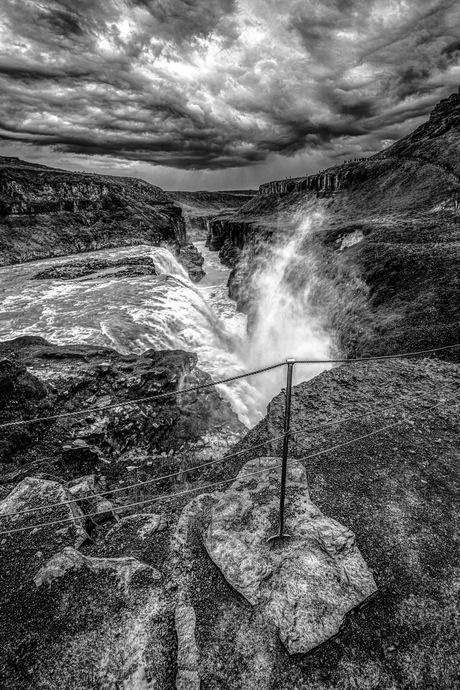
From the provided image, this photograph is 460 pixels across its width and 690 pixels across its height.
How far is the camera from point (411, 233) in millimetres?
17953

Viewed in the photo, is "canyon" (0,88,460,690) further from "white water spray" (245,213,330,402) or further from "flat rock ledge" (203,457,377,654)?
"white water spray" (245,213,330,402)

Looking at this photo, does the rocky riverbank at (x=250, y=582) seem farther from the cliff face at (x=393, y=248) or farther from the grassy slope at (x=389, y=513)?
the cliff face at (x=393, y=248)

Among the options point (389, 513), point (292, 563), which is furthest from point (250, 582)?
point (389, 513)

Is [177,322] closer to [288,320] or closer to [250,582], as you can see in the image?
[288,320]

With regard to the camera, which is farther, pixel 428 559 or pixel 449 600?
pixel 428 559

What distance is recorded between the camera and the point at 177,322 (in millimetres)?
20266

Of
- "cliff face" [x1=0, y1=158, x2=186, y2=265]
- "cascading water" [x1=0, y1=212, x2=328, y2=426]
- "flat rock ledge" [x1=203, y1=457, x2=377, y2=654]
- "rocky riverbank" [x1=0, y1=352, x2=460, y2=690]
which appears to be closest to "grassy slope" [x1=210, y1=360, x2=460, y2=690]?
"rocky riverbank" [x1=0, y1=352, x2=460, y2=690]

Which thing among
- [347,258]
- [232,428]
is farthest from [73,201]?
[232,428]

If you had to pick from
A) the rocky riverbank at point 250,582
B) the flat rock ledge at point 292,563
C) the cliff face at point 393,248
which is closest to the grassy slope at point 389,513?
the rocky riverbank at point 250,582

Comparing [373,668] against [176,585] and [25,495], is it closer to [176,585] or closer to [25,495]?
[176,585]

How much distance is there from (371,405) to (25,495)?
694cm

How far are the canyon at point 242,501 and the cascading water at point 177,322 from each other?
0.74ft

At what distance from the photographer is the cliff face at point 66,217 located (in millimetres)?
50906

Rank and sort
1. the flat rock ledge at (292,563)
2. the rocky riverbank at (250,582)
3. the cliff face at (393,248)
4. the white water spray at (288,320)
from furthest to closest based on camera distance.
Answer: the white water spray at (288,320) → the cliff face at (393,248) → the flat rock ledge at (292,563) → the rocky riverbank at (250,582)
